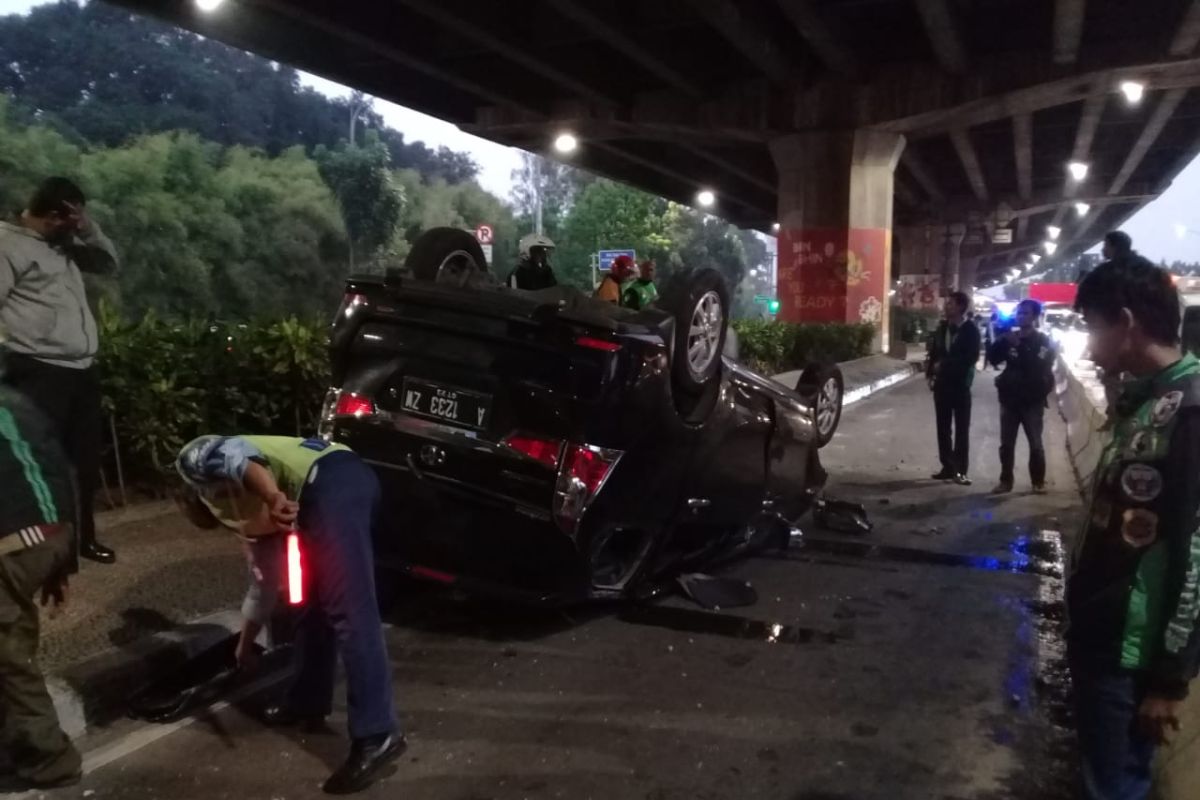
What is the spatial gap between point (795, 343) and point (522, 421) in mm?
18233

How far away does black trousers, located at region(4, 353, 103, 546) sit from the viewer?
16.1 feet

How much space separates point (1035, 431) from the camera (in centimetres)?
882

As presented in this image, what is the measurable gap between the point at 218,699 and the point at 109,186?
36106 millimetres

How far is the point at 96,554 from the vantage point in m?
5.38

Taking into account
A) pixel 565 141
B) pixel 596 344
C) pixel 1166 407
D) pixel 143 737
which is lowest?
pixel 143 737

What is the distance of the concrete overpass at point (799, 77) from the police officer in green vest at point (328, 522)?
14869mm

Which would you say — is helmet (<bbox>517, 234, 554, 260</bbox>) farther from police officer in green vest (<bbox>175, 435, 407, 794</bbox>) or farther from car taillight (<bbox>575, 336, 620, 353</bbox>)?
police officer in green vest (<bbox>175, 435, 407, 794</bbox>)

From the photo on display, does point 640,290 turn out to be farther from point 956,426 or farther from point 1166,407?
point 1166,407

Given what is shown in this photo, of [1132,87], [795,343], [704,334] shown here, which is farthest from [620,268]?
[1132,87]

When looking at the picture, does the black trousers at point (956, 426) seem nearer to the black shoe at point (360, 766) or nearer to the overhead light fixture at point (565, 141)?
the black shoe at point (360, 766)

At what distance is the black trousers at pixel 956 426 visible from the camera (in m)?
9.29

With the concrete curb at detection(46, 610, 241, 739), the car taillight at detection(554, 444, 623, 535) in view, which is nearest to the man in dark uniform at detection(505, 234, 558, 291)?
the car taillight at detection(554, 444, 623, 535)

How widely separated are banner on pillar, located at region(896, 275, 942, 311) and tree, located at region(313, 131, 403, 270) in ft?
74.9

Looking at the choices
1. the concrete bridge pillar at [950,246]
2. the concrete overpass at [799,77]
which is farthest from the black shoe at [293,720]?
the concrete bridge pillar at [950,246]
